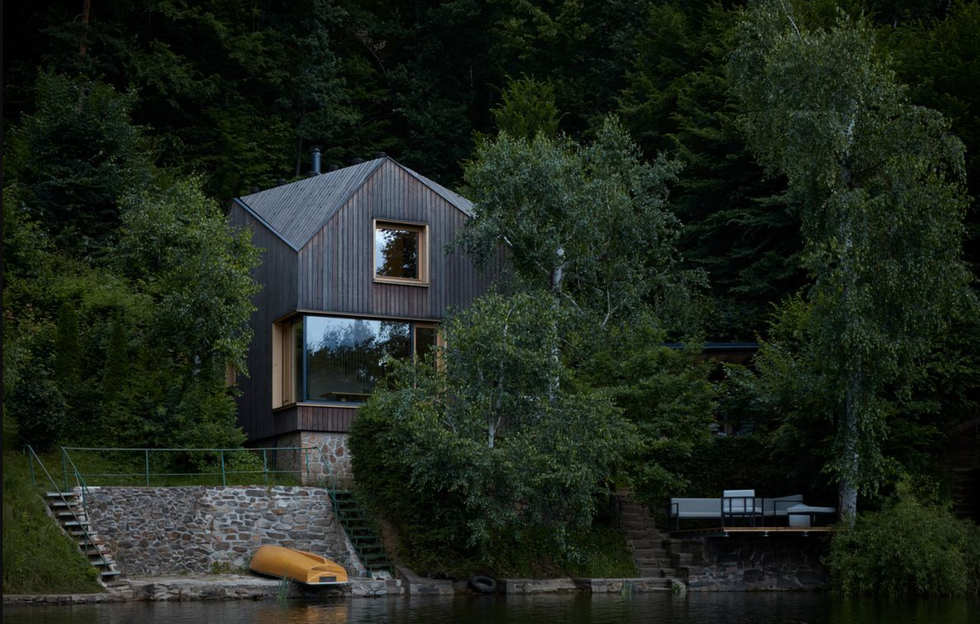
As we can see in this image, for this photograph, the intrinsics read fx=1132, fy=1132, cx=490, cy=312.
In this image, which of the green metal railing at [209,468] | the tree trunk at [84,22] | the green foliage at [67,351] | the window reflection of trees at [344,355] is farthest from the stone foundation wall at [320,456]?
the tree trunk at [84,22]

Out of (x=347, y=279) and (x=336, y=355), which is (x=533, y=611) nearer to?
(x=336, y=355)

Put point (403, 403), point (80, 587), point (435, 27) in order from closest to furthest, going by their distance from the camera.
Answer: point (80, 587), point (403, 403), point (435, 27)

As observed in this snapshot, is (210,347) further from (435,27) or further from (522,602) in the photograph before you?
(435,27)

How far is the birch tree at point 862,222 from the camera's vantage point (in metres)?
23.6

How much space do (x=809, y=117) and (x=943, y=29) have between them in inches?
555

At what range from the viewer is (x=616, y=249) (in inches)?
1194

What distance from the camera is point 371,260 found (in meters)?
28.7

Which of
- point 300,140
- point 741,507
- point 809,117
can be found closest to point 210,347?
point 741,507

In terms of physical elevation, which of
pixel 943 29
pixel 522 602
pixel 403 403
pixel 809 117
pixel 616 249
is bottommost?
pixel 522 602

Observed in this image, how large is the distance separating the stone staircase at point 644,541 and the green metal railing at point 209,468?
281 inches

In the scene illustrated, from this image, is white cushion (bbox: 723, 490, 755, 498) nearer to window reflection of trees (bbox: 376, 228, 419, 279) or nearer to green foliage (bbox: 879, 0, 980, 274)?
window reflection of trees (bbox: 376, 228, 419, 279)

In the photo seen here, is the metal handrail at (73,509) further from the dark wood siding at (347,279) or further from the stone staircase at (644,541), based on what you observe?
the stone staircase at (644,541)

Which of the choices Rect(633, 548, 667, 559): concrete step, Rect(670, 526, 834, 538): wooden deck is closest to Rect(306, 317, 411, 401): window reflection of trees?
Rect(633, 548, 667, 559): concrete step

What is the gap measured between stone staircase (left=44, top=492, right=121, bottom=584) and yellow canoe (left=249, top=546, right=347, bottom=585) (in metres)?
2.75
